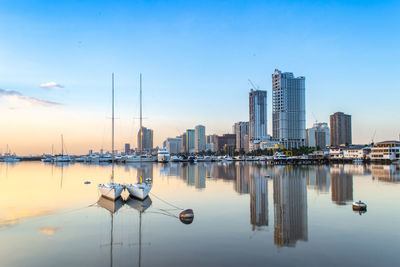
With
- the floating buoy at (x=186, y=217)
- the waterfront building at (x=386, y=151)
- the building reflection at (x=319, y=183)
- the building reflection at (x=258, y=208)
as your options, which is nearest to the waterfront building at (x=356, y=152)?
the waterfront building at (x=386, y=151)

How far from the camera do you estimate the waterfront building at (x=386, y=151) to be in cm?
13825

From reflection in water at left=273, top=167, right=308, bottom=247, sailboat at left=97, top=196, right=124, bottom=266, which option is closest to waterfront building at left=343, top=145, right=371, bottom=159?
→ reflection in water at left=273, top=167, right=308, bottom=247

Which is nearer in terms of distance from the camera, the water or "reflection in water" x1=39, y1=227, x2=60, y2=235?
the water

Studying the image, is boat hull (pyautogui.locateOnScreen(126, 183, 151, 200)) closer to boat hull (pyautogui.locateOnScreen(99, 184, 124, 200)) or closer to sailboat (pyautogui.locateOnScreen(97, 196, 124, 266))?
boat hull (pyautogui.locateOnScreen(99, 184, 124, 200))

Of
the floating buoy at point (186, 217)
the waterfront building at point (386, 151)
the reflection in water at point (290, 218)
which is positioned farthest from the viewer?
the waterfront building at point (386, 151)

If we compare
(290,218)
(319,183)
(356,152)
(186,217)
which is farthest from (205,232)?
(356,152)

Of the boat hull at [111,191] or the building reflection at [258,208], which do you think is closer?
the building reflection at [258,208]

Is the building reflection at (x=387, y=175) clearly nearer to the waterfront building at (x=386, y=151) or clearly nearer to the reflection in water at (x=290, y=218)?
the reflection in water at (x=290, y=218)

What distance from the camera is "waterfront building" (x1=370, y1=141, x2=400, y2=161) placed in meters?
138

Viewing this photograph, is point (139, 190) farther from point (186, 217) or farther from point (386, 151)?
point (386, 151)

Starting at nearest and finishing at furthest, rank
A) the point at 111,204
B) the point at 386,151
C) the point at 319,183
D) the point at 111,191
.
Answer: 1. the point at 111,204
2. the point at 111,191
3. the point at 319,183
4. the point at 386,151

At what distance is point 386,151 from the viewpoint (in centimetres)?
14238

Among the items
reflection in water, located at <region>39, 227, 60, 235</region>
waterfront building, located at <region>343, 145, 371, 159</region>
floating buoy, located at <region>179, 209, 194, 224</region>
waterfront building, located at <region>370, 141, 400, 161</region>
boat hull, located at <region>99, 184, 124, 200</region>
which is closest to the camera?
reflection in water, located at <region>39, 227, 60, 235</region>

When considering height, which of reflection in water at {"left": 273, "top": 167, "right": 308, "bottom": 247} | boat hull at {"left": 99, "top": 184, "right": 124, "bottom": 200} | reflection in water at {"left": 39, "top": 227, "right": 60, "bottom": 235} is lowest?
reflection in water at {"left": 39, "top": 227, "right": 60, "bottom": 235}
